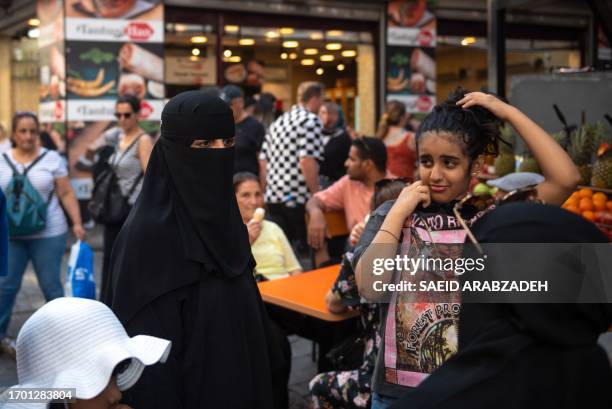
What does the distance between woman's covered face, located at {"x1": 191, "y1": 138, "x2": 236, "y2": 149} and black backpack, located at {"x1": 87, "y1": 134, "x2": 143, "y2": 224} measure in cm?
335

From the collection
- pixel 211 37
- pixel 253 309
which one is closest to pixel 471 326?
pixel 253 309

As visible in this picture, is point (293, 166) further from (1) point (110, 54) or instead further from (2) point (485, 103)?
(2) point (485, 103)

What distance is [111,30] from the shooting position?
1155cm

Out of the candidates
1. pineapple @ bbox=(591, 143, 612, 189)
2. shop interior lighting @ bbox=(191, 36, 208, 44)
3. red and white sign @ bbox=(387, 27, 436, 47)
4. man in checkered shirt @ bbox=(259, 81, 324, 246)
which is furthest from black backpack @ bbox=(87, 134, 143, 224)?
red and white sign @ bbox=(387, 27, 436, 47)

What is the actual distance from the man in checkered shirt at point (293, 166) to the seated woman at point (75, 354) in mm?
5377

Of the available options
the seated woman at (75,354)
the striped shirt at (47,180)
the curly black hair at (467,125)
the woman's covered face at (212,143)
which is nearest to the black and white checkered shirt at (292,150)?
the striped shirt at (47,180)

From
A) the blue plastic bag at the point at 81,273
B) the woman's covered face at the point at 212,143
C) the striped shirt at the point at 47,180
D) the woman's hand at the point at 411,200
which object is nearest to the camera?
the woman's hand at the point at 411,200

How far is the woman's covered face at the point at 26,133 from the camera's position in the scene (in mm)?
6250

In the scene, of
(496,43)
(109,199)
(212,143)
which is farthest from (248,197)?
(496,43)

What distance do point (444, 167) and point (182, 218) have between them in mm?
974

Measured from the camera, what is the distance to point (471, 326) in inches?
67.1

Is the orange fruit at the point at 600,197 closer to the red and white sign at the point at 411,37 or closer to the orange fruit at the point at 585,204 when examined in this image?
the orange fruit at the point at 585,204

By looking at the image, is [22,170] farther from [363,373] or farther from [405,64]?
[405,64]

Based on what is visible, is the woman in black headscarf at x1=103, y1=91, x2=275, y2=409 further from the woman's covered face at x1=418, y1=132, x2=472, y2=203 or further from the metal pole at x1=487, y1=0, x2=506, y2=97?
the metal pole at x1=487, y1=0, x2=506, y2=97
